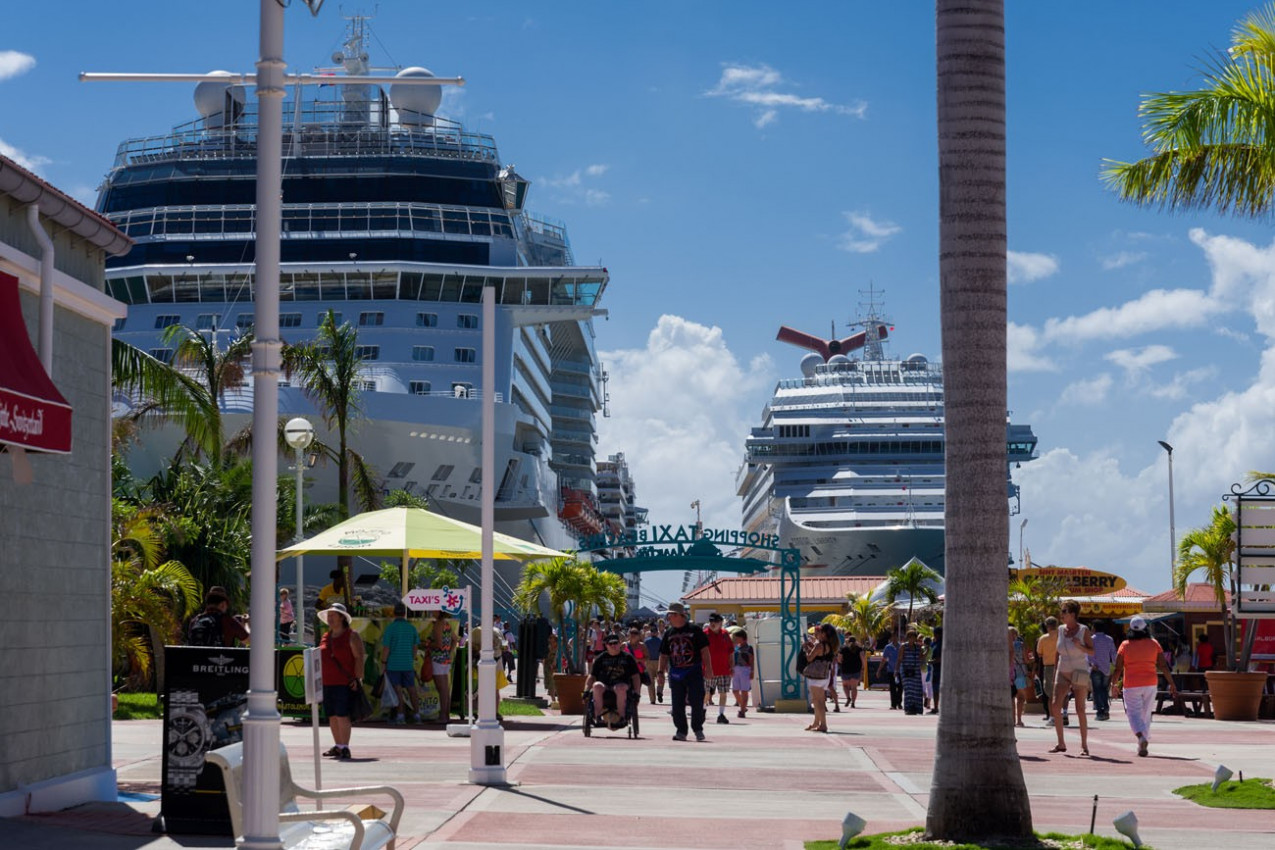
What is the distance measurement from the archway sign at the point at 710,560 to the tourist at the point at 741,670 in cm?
72

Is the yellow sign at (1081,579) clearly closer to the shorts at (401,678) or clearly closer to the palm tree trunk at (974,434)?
the shorts at (401,678)

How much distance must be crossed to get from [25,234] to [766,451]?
7508cm

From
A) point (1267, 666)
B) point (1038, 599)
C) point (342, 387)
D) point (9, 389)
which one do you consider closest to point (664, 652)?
point (9, 389)

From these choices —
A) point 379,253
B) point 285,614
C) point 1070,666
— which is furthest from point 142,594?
point 379,253

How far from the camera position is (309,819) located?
766 cm

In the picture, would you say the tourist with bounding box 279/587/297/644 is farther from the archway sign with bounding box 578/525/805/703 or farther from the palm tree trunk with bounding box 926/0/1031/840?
the palm tree trunk with bounding box 926/0/1031/840

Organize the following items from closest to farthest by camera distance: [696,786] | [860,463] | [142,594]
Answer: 1. [696,786]
2. [142,594]
3. [860,463]

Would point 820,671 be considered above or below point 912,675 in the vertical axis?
above

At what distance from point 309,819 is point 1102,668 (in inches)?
685

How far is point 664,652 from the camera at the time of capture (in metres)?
20.2

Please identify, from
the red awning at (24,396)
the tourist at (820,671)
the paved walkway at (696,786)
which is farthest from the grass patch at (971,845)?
the tourist at (820,671)

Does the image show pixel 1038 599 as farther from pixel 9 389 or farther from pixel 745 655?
pixel 9 389

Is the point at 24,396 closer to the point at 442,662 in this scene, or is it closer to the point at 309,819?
the point at 309,819

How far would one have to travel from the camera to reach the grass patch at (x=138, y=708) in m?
20.5
